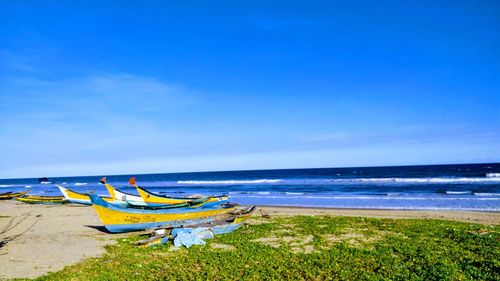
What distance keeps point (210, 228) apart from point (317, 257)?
18.3 feet

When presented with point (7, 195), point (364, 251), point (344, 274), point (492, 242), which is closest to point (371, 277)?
point (344, 274)

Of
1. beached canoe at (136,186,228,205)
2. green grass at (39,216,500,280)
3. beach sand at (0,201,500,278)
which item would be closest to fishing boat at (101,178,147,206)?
beached canoe at (136,186,228,205)

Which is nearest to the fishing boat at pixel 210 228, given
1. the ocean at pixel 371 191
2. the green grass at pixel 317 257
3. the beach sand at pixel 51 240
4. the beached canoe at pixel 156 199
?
the green grass at pixel 317 257

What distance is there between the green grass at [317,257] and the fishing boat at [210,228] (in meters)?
0.46

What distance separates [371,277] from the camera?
29.2ft

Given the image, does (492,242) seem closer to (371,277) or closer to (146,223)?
(371,277)

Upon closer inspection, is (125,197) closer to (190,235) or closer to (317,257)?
(190,235)

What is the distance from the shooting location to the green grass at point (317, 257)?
30.6ft

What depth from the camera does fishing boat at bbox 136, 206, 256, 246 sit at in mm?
13398

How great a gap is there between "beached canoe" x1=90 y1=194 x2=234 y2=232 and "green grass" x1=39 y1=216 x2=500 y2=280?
48.9 inches

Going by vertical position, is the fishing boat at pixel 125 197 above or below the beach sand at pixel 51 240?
above

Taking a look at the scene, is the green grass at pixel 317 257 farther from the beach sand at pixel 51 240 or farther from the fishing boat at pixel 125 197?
the fishing boat at pixel 125 197

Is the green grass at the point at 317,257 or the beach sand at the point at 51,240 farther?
the beach sand at the point at 51,240

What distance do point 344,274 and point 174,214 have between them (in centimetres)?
1074
